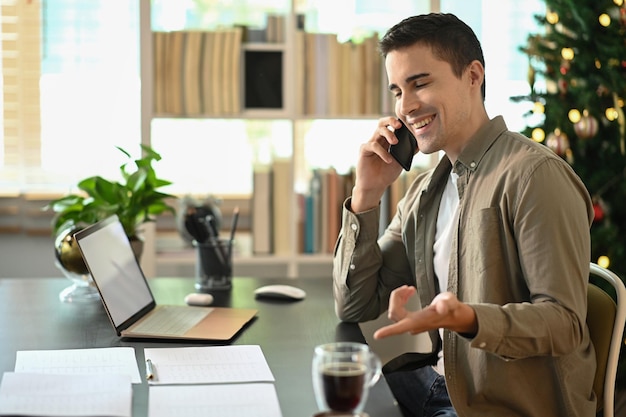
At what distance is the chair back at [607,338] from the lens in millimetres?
1757

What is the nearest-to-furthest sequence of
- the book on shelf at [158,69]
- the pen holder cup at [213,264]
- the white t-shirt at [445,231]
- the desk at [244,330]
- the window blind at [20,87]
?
the desk at [244,330]
the white t-shirt at [445,231]
the pen holder cup at [213,264]
the book on shelf at [158,69]
the window blind at [20,87]

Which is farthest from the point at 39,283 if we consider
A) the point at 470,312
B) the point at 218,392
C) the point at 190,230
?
the point at 470,312

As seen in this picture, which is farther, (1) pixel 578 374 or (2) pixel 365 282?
(2) pixel 365 282

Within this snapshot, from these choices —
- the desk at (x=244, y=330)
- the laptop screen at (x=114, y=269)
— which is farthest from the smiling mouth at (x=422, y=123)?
the laptop screen at (x=114, y=269)

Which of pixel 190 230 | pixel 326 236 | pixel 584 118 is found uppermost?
pixel 584 118

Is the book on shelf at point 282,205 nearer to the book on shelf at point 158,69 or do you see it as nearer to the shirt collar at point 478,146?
the book on shelf at point 158,69

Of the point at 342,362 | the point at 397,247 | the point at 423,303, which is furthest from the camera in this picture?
the point at 397,247

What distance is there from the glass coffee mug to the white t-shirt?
2.64 ft

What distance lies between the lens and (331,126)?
396cm

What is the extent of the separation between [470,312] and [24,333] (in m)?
0.92

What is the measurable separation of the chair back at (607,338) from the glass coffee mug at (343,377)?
77 cm

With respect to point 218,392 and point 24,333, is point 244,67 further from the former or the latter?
point 218,392

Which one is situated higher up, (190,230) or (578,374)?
(190,230)

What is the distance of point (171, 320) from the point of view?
6.46 ft
